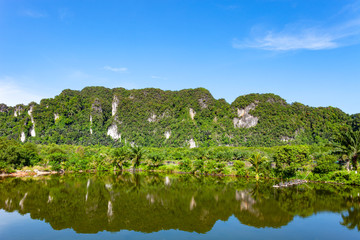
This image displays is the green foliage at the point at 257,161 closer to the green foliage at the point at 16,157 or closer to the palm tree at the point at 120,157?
the palm tree at the point at 120,157

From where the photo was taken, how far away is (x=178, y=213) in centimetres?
2191

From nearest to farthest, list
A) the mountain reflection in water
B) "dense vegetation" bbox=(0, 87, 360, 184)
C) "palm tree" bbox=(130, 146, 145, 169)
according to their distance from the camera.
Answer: the mountain reflection in water
"palm tree" bbox=(130, 146, 145, 169)
"dense vegetation" bbox=(0, 87, 360, 184)

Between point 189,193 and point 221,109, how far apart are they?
11266cm

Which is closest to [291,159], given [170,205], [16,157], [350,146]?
[350,146]

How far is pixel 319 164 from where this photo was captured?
124ft

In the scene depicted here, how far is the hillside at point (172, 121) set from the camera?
378 feet

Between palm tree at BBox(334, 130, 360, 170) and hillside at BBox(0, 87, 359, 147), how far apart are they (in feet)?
220

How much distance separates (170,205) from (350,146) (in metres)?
28.5

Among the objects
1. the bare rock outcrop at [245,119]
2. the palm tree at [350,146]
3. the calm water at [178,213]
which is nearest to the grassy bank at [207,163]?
the palm tree at [350,146]

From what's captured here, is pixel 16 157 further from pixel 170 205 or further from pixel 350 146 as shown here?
pixel 350 146

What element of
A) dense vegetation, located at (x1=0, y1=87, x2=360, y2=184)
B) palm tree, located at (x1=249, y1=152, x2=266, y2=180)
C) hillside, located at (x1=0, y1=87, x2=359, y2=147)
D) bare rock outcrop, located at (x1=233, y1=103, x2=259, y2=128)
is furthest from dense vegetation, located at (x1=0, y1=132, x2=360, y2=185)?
bare rock outcrop, located at (x1=233, y1=103, x2=259, y2=128)

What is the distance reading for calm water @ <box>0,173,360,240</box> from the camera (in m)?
17.4

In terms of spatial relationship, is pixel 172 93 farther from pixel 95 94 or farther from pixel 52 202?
pixel 52 202

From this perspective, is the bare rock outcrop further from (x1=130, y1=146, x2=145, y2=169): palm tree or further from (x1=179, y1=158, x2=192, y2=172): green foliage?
(x1=130, y1=146, x2=145, y2=169): palm tree
